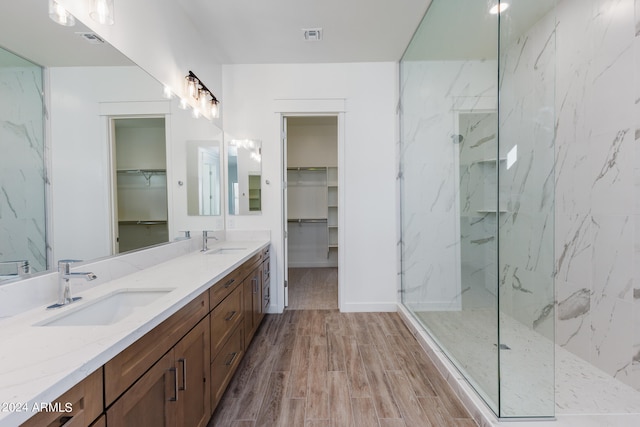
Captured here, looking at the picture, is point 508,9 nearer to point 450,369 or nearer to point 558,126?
point 558,126

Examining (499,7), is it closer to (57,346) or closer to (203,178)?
(57,346)

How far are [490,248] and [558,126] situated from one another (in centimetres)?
153

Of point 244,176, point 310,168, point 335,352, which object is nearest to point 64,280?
point 335,352

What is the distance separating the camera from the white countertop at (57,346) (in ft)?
1.95

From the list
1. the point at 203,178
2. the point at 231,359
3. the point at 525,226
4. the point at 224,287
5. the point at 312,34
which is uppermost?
the point at 312,34

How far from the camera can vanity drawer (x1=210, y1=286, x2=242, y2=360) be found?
157cm

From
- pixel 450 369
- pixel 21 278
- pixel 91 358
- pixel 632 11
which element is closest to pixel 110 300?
pixel 21 278

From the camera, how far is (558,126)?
2279mm

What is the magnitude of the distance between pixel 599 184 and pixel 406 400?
6.67 ft

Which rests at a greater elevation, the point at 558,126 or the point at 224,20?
the point at 224,20

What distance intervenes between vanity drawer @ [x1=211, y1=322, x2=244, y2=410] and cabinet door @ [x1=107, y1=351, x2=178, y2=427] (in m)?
0.43

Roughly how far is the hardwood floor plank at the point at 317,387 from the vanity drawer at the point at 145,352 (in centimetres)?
94

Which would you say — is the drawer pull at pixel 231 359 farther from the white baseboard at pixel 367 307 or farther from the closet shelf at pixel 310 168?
the closet shelf at pixel 310 168

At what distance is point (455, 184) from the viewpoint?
82.4 inches
